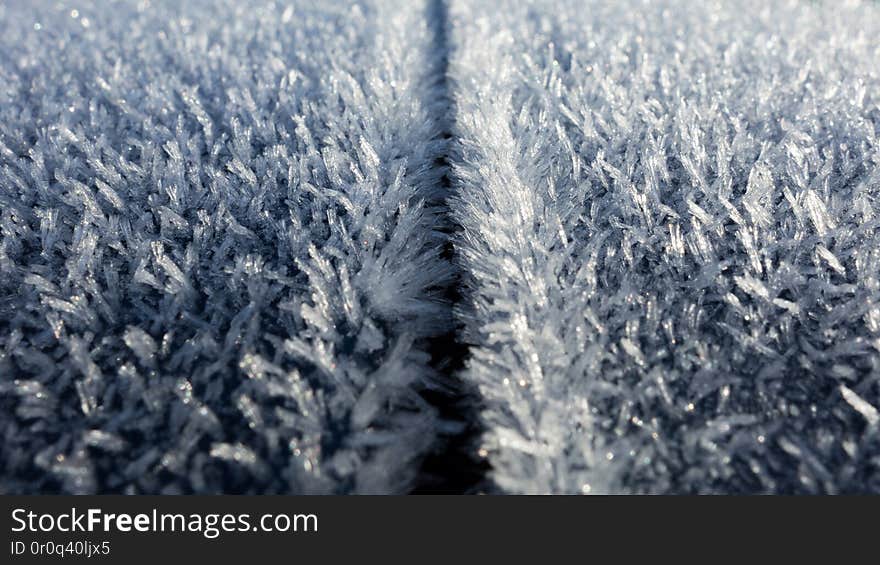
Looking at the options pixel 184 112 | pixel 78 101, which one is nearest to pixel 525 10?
pixel 184 112

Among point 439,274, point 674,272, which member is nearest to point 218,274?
point 439,274

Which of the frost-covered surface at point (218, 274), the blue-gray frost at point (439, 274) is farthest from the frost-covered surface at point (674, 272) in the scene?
the frost-covered surface at point (218, 274)

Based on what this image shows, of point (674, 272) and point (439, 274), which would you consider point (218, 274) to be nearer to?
point (439, 274)

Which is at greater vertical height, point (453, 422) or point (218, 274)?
point (218, 274)

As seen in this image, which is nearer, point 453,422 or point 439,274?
point 453,422

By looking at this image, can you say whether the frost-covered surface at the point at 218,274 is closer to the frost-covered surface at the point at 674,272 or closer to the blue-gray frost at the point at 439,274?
the blue-gray frost at the point at 439,274

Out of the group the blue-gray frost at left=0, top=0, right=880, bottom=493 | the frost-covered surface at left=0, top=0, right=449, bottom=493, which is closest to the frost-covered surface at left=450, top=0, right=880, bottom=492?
the blue-gray frost at left=0, top=0, right=880, bottom=493

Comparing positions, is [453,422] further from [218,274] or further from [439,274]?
[218,274]
